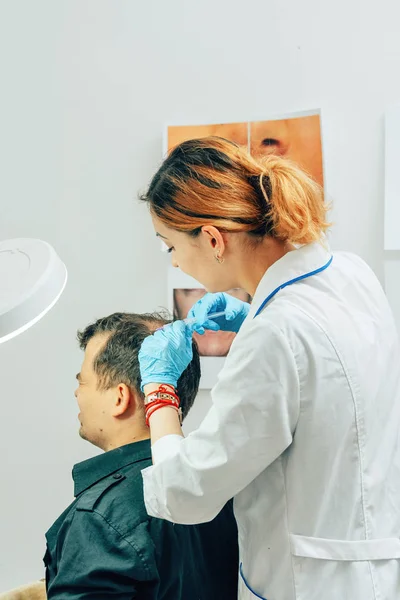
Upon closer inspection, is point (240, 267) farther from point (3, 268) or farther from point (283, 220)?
point (3, 268)

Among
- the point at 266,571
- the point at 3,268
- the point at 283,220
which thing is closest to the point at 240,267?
the point at 283,220

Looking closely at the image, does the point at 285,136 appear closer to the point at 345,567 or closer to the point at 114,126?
the point at 114,126

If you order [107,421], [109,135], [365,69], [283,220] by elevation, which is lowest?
[107,421]

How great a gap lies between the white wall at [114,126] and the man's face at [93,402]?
48 centimetres

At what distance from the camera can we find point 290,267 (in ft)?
3.34

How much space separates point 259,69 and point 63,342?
877mm

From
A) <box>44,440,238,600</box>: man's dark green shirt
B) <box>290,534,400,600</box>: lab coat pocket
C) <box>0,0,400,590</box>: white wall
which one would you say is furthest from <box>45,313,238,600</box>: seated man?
<box>0,0,400,590</box>: white wall

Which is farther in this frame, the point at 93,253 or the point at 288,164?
the point at 93,253

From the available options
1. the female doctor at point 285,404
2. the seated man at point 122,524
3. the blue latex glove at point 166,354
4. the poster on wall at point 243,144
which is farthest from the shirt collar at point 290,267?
the poster on wall at point 243,144

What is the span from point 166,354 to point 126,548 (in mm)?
315

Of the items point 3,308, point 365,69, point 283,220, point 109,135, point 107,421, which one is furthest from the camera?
point 109,135

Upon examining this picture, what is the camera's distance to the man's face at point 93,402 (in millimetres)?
1227

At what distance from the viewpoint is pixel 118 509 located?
109 cm

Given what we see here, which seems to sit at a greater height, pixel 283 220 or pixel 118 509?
pixel 283 220
